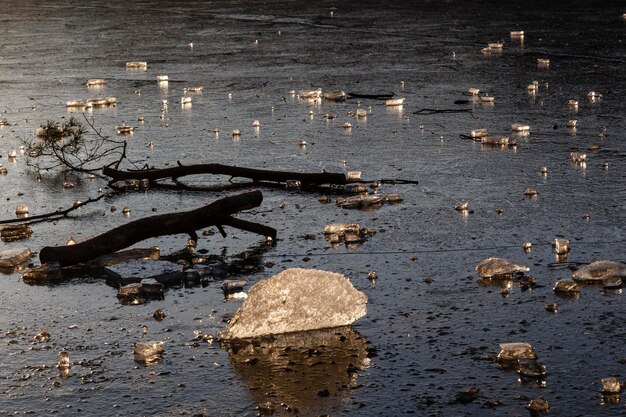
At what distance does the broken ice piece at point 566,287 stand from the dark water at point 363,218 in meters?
0.06

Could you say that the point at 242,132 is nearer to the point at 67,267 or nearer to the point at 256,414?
the point at 67,267

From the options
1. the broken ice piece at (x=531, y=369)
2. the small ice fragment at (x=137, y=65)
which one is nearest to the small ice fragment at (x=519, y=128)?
the broken ice piece at (x=531, y=369)

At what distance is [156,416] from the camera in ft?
14.5

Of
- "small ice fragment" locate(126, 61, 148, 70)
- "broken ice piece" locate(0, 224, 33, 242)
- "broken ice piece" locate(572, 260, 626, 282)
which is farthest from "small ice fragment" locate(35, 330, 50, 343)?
"small ice fragment" locate(126, 61, 148, 70)

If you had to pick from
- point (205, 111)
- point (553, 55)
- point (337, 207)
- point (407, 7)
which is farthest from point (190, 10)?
point (337, 207)

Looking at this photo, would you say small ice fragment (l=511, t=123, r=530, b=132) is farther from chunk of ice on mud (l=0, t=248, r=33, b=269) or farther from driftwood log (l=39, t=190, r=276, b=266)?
chunk of ice on mud (l=0, t=248, r=33, b=269)

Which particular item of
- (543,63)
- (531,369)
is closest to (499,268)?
(531,369)

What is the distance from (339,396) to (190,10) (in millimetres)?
18179

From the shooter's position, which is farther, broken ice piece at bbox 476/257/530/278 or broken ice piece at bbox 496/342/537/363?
broken ice piece at bbox 476/257/530/278

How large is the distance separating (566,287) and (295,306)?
4.44ft

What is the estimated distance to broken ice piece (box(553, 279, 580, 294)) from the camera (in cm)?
578

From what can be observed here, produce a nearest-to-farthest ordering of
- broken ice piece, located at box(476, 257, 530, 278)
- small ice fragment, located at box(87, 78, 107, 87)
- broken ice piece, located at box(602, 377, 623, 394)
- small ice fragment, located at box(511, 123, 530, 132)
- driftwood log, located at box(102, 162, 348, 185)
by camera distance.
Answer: broken ice piece, located at box(602, 377, 623, 394), broken ice piece, located at box(476, 257, 530, 278), driftwood log, located at box(102, 162, 348, 185), small ice fragment, located at box(511, 123, 530, 132), small ice fragment, located at box(87, 78, 107, 87)

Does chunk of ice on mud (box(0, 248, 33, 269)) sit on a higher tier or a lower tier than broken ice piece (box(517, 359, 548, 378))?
higher

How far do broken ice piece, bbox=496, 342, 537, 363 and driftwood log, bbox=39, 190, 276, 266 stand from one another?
2.21 metres
